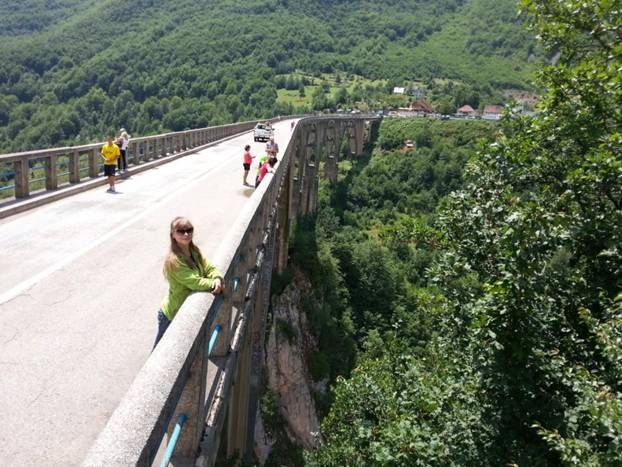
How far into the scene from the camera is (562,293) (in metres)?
7.86

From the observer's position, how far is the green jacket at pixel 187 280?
4543mm

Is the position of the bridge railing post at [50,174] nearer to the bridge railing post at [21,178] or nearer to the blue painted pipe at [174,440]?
the bridge railing post at [21,178]

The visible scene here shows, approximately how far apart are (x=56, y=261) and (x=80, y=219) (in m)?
3.59

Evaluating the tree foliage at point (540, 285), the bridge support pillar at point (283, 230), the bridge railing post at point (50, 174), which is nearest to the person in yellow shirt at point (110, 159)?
the bridge railing post at point (50, 174)

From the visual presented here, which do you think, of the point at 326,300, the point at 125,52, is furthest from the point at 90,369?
the point at 125,52

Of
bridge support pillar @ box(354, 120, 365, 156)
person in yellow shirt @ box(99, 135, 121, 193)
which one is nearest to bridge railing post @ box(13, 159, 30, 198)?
person in yellow shirt @ box(99, 135, 121, 193)

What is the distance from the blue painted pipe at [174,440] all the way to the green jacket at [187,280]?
1.11 m

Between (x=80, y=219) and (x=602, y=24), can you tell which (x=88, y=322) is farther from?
(x=602, y=24)

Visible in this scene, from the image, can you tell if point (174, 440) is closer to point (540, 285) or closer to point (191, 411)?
point (191, 411)

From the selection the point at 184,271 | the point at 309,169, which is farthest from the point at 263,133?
the point at 184,271

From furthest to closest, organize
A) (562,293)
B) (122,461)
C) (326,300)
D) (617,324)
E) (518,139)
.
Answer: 1. (326,300)
2. (518,139)
3. (562,293)
4. (617,324)
5. (122,461)

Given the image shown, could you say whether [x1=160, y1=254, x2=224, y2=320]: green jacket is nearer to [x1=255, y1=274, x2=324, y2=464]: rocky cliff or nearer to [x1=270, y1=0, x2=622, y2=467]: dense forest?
[x1=270, y1=0, x2=622, y2=467]: dense forest

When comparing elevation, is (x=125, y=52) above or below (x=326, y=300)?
above

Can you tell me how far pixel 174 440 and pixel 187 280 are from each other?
1449mm
